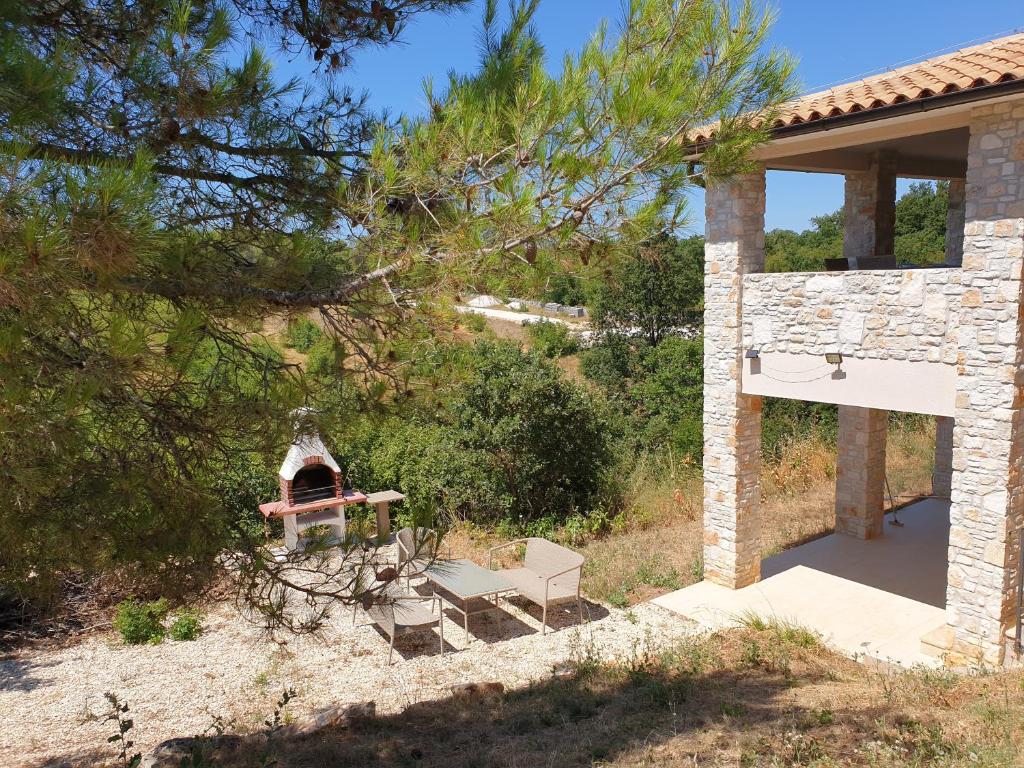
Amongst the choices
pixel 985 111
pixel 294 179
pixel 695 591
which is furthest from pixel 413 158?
pixel 695 591

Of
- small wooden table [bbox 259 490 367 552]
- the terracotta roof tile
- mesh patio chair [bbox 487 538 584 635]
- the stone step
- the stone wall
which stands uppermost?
the terracotta roof tile

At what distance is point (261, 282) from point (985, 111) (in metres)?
6.21

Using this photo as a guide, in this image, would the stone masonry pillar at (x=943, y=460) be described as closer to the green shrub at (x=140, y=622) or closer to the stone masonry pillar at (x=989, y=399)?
the stone masonry pillar at (x=989, y=399)

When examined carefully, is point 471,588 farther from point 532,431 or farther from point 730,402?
point 532,431

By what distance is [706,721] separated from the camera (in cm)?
554

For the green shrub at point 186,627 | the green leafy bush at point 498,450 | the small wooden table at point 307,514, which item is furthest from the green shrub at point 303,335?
the green leafy bush at point 498,450

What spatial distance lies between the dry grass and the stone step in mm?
745

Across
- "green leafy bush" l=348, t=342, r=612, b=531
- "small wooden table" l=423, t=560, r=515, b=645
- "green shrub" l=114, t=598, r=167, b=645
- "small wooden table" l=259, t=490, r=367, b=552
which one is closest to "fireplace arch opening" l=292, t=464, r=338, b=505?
"small wooden table" l=259, t=490, r=367, b=552

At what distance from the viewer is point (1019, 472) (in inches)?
271

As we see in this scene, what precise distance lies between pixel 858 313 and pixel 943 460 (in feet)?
21.5

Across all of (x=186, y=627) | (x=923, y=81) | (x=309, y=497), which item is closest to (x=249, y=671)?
(x=186, y=627)

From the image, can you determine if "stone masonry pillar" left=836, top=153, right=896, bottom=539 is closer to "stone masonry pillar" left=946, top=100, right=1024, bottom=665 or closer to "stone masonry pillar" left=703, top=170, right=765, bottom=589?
"stone masonry pillar" left=703, top=170, right=765, bottom=589

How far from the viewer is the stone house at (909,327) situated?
655 cm

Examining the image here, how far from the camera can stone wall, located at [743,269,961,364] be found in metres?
7.03
